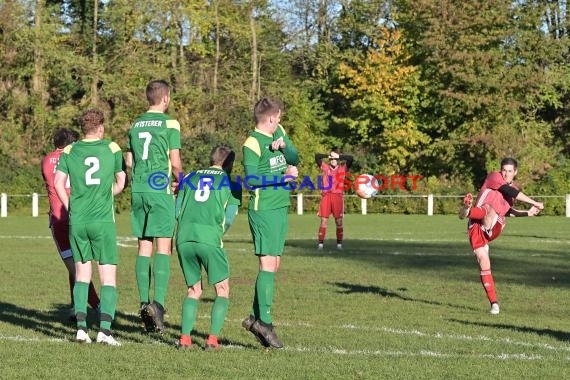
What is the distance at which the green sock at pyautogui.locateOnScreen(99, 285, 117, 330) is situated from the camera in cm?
943

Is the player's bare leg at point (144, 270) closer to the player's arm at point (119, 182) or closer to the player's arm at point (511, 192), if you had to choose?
the player's arm at point (119, 182)

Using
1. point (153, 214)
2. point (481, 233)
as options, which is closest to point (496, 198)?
point (481, 233)

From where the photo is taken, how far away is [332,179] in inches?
909

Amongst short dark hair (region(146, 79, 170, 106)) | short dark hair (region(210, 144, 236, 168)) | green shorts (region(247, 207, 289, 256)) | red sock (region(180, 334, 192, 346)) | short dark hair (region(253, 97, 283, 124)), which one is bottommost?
red sock (region(180, 334, 192, 346))

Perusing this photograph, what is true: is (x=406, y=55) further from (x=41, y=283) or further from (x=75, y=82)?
(x=41, y=283)

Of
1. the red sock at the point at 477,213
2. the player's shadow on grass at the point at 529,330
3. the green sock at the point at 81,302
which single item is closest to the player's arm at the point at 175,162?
the green sock at the point at 81,302

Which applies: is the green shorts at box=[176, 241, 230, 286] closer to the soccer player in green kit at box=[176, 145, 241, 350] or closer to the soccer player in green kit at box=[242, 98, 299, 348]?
the soccer player in green kit at box=[176, 145, 241, 350]

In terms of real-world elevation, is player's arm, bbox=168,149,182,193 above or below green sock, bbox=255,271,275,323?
above

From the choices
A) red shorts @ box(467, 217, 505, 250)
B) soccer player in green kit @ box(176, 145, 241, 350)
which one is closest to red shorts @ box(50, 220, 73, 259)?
soccer player in green kit @ box(176, 145, 241, 350)

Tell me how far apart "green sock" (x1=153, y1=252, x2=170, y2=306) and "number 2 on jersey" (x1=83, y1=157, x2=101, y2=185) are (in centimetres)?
139

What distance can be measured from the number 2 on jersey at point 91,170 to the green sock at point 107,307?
93cm

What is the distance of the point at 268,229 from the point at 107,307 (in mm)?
1586

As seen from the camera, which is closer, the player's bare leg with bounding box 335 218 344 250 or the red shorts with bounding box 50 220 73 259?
the red shorts with bounding box 50 220 73 259

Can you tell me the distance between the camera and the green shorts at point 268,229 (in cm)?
927
